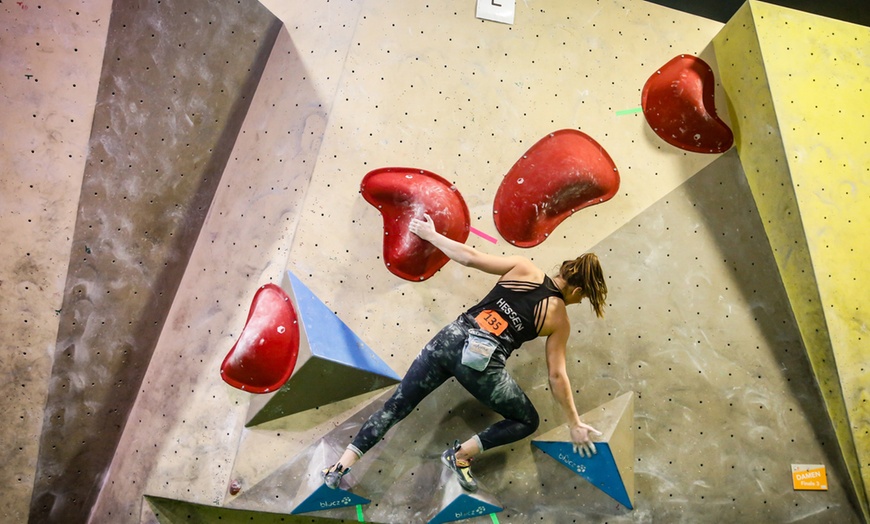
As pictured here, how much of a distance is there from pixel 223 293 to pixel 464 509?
128cm

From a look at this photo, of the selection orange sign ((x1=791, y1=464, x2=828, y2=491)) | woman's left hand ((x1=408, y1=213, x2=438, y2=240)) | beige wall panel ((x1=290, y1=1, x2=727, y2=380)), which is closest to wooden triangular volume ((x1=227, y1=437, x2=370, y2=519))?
beige wall panel ((x1=290, y1=1, x2=727, y2=380))

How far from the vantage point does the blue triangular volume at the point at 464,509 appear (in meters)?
2.54

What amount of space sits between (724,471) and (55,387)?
2713mm

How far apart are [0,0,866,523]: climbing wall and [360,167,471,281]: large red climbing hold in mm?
42

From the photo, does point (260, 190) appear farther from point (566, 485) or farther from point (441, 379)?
point (566, 485)

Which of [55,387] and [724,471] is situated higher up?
[55,387]

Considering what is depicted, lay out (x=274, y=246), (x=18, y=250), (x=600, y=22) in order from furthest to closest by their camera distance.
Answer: (x=600, y=22), (x=274, y=246), (x=18, y=250)

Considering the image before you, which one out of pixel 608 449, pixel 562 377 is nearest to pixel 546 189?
pixel 562 377

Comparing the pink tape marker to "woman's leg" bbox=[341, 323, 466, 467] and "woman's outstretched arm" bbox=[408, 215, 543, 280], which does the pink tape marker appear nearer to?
"woman's outstretched arm" bbox=[408, 215, 543, 280]

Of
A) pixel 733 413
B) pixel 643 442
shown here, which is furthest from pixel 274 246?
pixel 733 413

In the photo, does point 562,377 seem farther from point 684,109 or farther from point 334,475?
point 684,109

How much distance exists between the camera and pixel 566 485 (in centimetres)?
270

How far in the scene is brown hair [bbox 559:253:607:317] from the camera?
7.75 ft

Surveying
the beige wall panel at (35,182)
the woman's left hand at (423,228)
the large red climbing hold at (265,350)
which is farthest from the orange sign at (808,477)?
the beige wall panel at (35,182)
